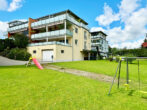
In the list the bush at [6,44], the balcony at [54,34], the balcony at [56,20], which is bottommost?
the bush at [6,44]

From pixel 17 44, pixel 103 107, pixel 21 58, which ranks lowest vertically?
pixel 103 107

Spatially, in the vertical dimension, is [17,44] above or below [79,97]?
above

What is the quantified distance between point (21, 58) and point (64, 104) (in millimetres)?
19001

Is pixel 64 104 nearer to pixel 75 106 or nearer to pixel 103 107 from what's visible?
pixel 75 106

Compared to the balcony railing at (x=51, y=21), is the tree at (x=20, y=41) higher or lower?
lower

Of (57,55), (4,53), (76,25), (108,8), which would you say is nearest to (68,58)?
(57,55)

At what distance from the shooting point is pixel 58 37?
68.4 feet

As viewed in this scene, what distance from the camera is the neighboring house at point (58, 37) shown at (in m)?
18.6

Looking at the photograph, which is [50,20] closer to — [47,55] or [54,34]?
[54,34]

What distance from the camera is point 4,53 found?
774 inches

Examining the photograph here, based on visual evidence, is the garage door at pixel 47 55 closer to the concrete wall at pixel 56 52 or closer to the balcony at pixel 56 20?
the concrete wall at pixel 56 52

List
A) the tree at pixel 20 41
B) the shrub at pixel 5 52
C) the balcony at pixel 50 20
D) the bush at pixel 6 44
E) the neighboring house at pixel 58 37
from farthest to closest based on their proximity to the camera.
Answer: the tree at pixel 20 41 < the bush at pixel 6 44 < the balcony at pixel 50 20 < the shrub at pixel 5 52 < the neighboring house at pixel 58 37

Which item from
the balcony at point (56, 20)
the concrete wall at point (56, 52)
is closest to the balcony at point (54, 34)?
the balcony at point (56, 20)

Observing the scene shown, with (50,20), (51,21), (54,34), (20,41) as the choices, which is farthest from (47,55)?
(50,20)
